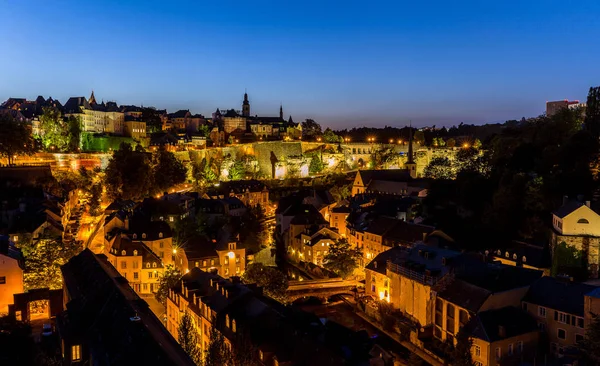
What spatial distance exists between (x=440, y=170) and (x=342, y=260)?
1108 inches

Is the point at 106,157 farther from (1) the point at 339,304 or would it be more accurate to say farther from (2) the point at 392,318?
(2) the point at 392,318

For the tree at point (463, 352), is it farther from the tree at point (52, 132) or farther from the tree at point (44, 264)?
the tree at point (52, 132)

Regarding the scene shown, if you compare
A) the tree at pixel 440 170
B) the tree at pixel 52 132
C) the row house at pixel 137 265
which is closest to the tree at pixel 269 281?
the row house at pixel 137 265

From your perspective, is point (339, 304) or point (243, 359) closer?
point (243, 359)

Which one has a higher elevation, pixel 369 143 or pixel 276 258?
pixel 369 143

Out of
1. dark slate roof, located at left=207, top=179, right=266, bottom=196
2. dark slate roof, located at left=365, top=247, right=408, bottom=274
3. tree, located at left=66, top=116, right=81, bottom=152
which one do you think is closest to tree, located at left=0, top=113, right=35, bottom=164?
tree, located at left=66, top=116, right=81, bottom=152

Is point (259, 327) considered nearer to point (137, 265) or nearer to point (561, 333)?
point (561, 333)

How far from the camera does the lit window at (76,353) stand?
12781 millimetres

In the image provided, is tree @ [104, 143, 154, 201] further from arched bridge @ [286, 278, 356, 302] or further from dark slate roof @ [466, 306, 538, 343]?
dark slate roof @ [466, 306, 538, 343]

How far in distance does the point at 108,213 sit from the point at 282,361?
88.3 ft

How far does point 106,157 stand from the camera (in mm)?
48719

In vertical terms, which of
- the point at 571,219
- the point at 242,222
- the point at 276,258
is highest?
the point at 571,219

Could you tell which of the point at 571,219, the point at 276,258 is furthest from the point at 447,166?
the point at 571,219

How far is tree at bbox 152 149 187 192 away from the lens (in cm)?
4766
